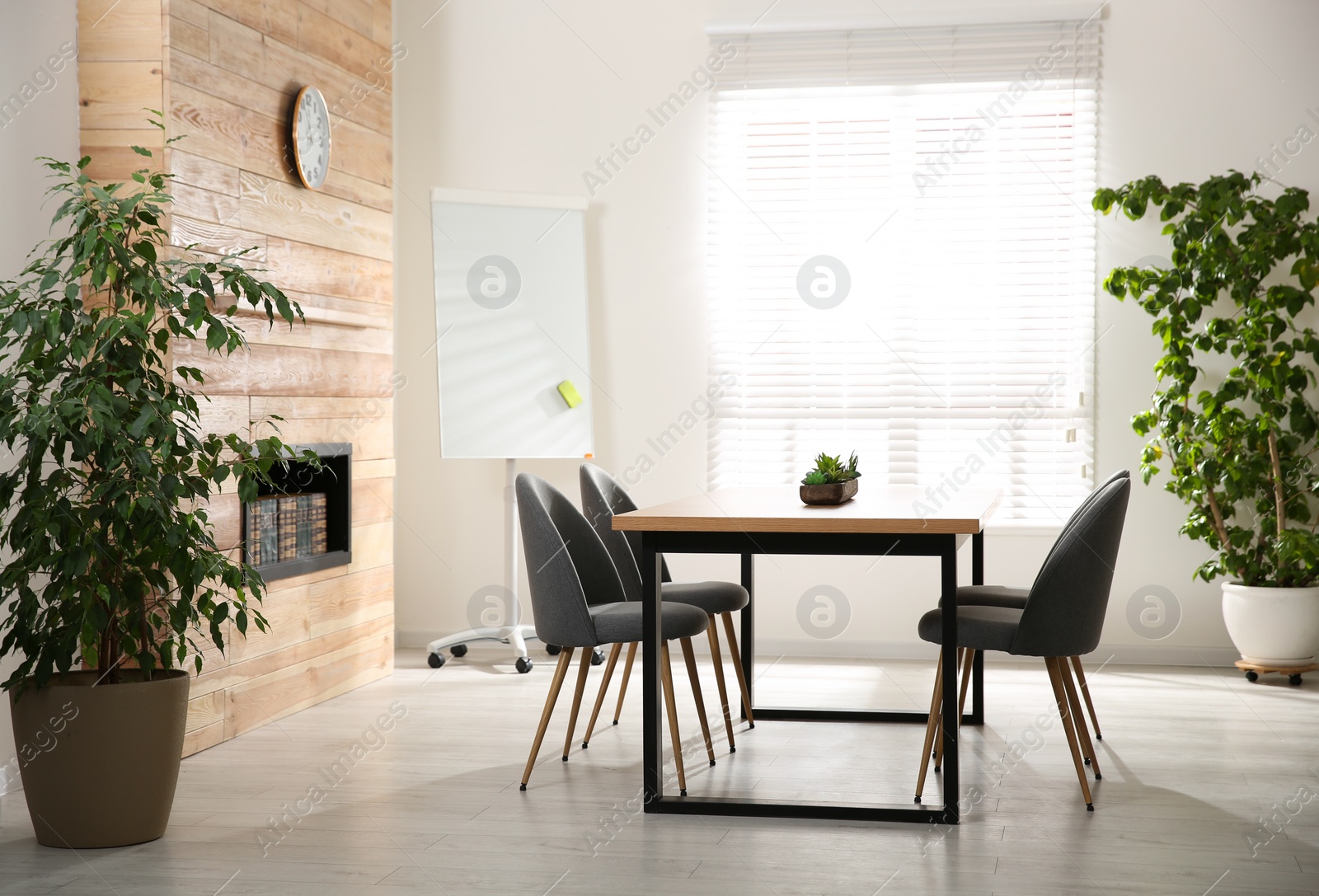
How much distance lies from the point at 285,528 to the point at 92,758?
1.52m

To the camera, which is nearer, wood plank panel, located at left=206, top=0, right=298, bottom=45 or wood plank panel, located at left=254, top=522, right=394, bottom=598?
wood plank panel, located at left=206, top=0, right=298, bottom=45

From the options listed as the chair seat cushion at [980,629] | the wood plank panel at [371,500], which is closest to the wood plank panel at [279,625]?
the wood plank panel at [371,500]

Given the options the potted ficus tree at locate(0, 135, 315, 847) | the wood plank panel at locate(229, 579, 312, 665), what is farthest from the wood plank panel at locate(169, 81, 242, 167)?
the wood plank panel at locate(229, 579, 312, 665)

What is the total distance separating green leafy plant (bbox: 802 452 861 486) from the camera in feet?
11.5

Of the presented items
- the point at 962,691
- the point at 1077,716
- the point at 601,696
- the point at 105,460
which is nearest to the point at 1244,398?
the point at 962,691

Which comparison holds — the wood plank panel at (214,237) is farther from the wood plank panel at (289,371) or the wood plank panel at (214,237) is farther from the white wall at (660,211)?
the white wall at (660,211)

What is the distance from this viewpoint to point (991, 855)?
2.80 m

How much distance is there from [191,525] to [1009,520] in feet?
12.1

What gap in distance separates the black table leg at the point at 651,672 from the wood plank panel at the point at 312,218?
1.98 meters

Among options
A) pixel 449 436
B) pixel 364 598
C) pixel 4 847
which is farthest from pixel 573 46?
pixel 4 847

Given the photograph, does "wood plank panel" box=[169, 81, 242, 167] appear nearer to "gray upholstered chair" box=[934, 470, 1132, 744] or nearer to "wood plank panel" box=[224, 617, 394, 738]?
"wood plank panel" box=[224, 617, 394, 738]

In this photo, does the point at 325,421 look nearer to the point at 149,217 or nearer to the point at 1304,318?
the point at 149,217

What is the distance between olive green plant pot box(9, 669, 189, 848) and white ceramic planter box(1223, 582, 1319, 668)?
4083mm

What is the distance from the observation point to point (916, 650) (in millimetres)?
5441
